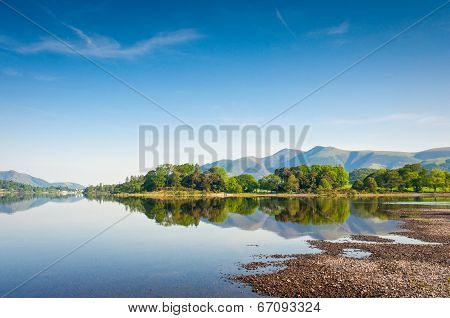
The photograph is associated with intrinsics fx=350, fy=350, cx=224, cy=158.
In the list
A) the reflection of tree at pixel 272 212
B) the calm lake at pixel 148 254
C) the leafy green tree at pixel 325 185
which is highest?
the leafy green tree at pixel 325 185

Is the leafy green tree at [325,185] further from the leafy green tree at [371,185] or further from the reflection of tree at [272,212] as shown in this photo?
the reflection of tree at [272,212]

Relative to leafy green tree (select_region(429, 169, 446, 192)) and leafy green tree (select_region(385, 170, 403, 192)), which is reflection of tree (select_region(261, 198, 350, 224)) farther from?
leafy green tree (select_region(429, 169, 446, 192))

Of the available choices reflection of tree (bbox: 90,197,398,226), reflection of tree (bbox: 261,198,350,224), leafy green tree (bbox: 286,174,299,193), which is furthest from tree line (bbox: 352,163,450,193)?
reflection of tree (bbox: 261,198,350,224)

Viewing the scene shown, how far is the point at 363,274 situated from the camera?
26.9 meters

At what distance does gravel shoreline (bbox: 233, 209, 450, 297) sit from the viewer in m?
23.0

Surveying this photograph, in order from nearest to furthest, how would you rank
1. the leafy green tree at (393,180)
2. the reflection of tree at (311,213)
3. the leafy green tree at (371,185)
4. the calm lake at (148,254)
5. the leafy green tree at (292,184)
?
1. the calm lake at (148,254)
2. the reflection of tree at (311,213)
3. the leafy green tree at (371,185)
4. the leafy green tree at (393,180)
5. the leafy green tree at (292,184)

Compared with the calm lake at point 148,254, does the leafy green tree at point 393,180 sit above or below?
above

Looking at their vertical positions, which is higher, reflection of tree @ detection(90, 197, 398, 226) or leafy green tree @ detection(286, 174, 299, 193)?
leafy green tree @ detection(286, 174, 299, 193)

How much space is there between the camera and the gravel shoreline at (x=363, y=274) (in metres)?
23.0

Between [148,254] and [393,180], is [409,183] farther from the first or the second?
[148,254]

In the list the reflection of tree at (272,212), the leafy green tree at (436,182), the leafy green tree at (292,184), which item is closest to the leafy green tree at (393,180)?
the leafy green tree at (436,182)

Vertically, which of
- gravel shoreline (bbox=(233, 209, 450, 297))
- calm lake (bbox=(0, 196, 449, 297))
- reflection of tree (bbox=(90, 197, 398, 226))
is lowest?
reflection of tree (bbox=(90, 197, 398, 226))

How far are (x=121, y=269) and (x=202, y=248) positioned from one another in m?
12.1

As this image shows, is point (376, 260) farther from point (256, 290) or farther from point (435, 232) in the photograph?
point (435, 232)
